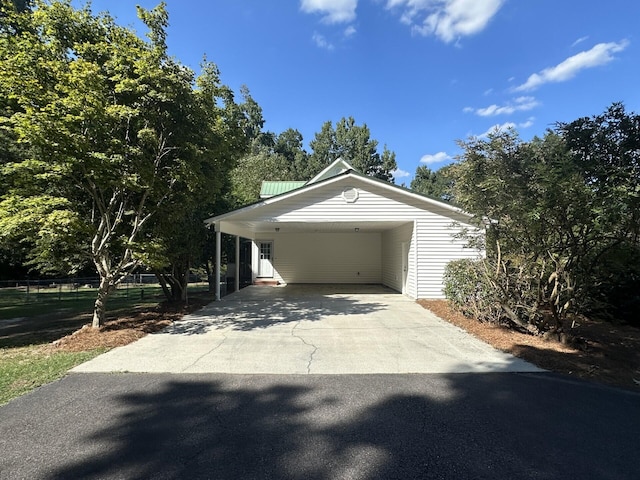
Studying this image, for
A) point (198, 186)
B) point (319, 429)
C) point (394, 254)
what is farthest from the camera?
point (394, 254)

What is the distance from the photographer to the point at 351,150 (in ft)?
146

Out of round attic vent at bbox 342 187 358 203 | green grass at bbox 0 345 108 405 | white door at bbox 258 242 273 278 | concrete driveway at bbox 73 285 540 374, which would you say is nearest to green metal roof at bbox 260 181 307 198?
white door at bbox 258 242 273 278

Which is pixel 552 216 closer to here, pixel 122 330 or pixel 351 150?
pixel 122 330

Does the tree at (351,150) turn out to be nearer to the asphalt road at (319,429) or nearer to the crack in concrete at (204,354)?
the crack in concrete at (204,354)

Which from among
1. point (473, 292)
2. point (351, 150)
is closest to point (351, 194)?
point (473, 292)

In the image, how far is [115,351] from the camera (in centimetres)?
617

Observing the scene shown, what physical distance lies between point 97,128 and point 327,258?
12770 mm

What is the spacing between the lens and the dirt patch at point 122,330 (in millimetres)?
6613

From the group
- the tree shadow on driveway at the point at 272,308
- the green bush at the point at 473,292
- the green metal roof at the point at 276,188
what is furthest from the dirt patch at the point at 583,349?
the green metal roof at the point at 276,188

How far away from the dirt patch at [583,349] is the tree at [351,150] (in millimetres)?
34396

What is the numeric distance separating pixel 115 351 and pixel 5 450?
3.19 meters

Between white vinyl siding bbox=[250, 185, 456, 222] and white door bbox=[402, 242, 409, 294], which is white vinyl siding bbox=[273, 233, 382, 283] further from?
white vinyl siding bbox=[250, 185, 456, 222]

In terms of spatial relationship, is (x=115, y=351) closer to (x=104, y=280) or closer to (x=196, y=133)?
(x=104, y=280)

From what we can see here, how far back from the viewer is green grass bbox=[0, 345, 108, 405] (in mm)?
4508
